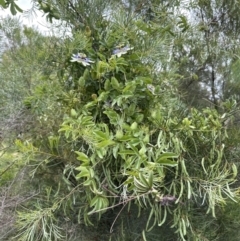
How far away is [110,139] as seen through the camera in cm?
60

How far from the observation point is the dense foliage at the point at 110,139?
0.63 meters

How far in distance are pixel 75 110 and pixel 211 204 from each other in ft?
1.23

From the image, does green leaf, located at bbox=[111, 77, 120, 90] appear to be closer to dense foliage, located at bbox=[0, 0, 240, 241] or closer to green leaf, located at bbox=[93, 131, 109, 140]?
dense foliage, located at bbox=[0, 0, 240, 241]

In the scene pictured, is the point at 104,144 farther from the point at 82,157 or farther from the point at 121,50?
the point at 121,50

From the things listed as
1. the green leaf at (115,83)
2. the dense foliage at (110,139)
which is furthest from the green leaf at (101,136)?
the green leaf at (115,83)

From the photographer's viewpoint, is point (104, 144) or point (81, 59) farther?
point (81, 59)

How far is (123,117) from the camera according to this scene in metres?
0.68

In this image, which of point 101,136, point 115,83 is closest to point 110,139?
A: point 101,136

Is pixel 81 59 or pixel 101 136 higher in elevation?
pixel 81 59

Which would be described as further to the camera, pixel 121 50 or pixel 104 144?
pixel 121 50

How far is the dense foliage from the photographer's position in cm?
63

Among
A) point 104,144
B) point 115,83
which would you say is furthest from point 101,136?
point 115,83

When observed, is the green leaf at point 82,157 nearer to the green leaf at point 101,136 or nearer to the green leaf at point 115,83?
the green leaf at point 101,136

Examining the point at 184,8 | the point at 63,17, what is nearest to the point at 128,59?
the point at 63,17
